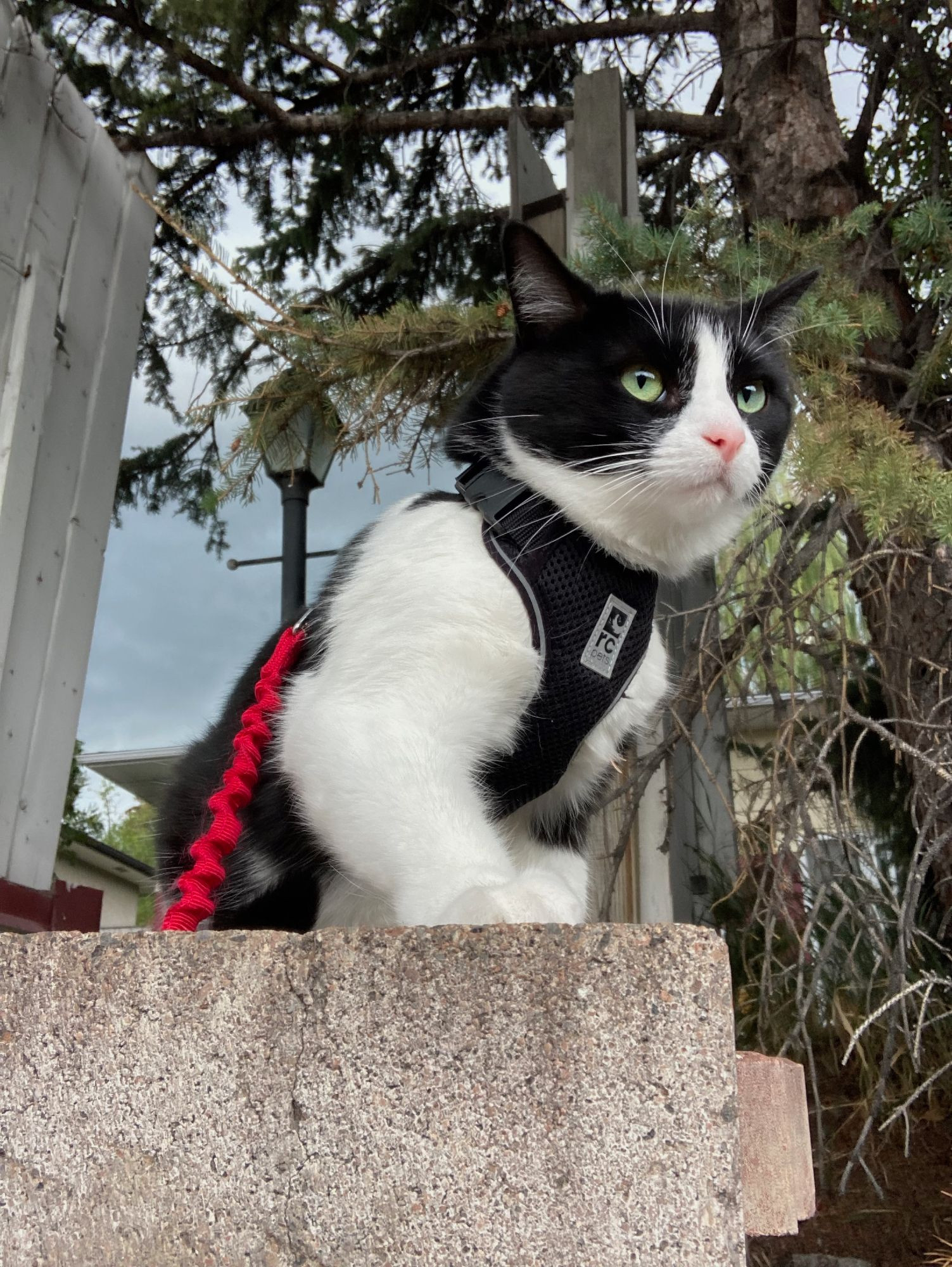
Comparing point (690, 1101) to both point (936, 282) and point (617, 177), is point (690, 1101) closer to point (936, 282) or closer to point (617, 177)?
point (936, 282)

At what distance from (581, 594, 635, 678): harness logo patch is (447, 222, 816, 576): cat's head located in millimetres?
96

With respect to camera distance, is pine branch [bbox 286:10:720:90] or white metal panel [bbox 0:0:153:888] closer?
white metal panel [bbox 0:0:153:888]

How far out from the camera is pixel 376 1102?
2.40ft

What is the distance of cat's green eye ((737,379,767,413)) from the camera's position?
1290mm

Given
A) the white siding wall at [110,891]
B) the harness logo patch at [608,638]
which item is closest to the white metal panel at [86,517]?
the harness logo patch at [608,638]

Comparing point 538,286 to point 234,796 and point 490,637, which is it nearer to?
point 490,637

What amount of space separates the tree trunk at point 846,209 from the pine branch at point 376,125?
0.14 m

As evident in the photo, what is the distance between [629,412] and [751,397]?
0.22 metres

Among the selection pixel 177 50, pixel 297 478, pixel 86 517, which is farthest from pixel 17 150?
pixel 297 478

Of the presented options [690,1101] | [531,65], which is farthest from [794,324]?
[531,65]

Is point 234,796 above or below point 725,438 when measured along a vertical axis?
below

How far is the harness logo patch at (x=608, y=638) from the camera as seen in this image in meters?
1.10

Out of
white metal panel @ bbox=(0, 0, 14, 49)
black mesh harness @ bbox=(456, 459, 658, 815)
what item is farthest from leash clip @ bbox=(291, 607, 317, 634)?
white metal panel @ bbox=(0, 0, 14, 49)

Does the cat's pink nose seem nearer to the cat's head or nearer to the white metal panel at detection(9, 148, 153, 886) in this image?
the cat's head
